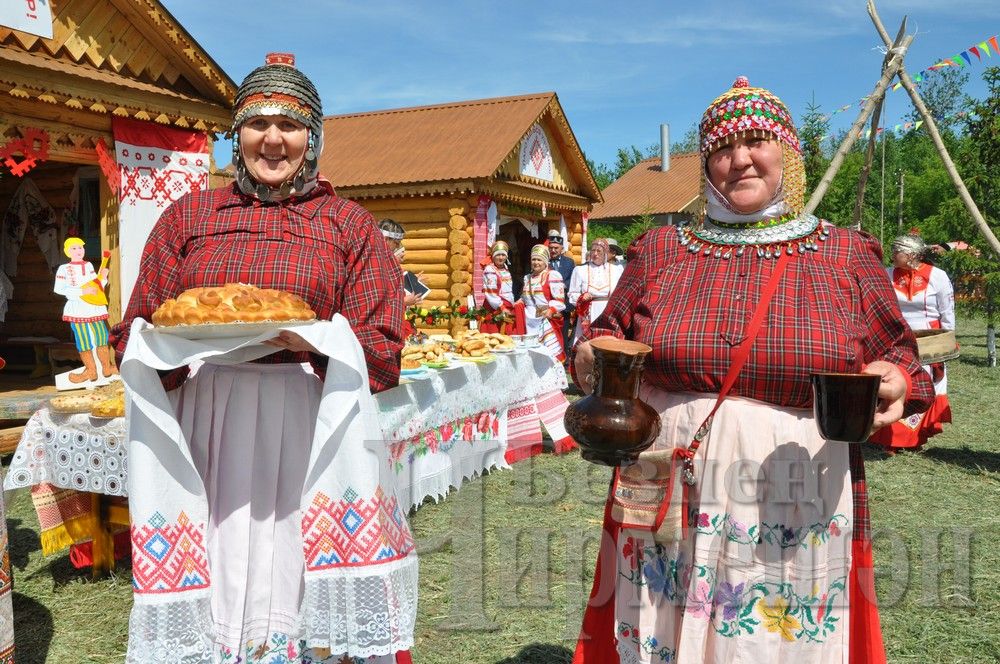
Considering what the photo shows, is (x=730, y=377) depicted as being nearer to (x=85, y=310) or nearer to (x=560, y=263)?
(x=85, y=310)

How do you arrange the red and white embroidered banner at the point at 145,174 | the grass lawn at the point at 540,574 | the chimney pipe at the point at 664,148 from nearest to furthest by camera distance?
the grass lawn at the point at 540,574
the red and white embroidered banner at the point at 145,174
the chimney pipe at the point at 664,148

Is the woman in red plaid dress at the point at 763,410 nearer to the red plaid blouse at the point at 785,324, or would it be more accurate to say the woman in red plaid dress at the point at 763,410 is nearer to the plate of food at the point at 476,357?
the red plaid blouse at the point at 785,324

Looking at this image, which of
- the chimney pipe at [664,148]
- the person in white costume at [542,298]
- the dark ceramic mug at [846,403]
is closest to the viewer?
Result: the dark ceramic mug at [846,403]

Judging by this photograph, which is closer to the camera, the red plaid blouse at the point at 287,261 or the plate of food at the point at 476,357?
the red plaid blouse at the point at 287,261

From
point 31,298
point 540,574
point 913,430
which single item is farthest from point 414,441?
point 31,298

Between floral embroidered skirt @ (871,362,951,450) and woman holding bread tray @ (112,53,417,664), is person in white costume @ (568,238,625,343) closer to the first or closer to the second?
floral embroidered skirt @ (871,362,951,450)

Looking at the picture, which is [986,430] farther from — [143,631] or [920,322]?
[143,631]

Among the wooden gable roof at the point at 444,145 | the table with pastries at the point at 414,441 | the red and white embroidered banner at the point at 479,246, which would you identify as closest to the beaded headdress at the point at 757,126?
the table with pastries at the point at 414,441

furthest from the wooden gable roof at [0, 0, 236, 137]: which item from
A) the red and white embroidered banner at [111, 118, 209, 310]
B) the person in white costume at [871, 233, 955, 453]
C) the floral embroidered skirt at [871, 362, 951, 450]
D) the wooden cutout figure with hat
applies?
the floral embroidered skirt at [871, 362, 951, 450]

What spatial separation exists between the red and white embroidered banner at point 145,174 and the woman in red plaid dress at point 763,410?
6.82 meters

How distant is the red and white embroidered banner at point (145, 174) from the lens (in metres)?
7.48

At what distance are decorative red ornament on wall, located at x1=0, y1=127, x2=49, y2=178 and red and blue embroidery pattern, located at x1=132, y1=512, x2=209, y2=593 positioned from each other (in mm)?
5713

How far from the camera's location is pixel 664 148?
114ft

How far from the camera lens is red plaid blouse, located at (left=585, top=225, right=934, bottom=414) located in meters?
1.91
